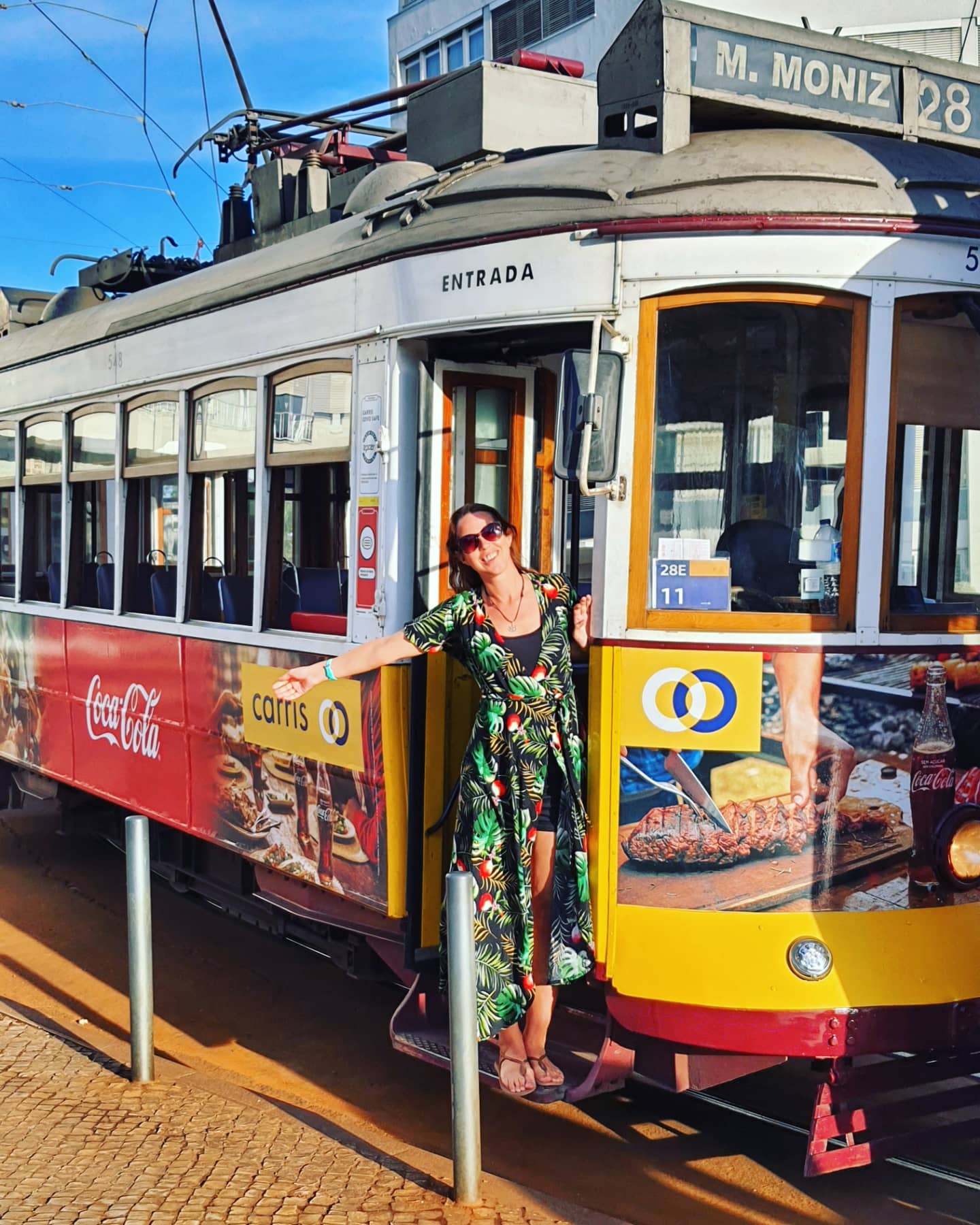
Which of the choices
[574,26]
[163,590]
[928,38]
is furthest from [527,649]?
[574,26]

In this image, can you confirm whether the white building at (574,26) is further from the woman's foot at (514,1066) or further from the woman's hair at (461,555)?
the woman's foot at (514,1066)

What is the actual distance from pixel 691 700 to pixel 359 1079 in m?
2.54

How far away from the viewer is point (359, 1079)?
555cm

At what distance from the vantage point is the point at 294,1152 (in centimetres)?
421

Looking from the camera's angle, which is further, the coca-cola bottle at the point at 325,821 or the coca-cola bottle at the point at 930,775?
the coca-cola bottle at the point at 325,821

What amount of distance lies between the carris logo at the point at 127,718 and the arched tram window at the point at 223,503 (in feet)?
2.09

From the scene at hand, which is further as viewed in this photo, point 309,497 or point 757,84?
point 309,497

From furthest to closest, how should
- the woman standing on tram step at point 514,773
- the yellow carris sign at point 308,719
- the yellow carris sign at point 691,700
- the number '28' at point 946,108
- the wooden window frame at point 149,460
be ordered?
1. the wooden window frame at point 149,460
2. the yellow carris sign at point 308,719
3. the number '28' at point 946,108
4. the woman standing on tram step at point 514,773
5. the yellow carris sign at point 691,700

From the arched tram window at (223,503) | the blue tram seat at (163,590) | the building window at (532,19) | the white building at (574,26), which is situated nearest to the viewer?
the arched tram window at (223,503)

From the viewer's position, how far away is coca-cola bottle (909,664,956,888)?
403cm

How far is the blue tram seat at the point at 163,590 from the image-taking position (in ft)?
20.9

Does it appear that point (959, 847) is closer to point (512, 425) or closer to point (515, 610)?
point (515, 610)

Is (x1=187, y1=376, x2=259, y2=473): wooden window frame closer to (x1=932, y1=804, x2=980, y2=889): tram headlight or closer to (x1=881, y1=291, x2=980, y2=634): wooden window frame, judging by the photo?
(x1=881, y1=291, x2=980, y2=634): wooden window frame

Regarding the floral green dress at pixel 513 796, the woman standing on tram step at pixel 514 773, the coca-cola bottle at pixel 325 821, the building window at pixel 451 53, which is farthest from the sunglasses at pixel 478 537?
the building window at pixel 451 53
